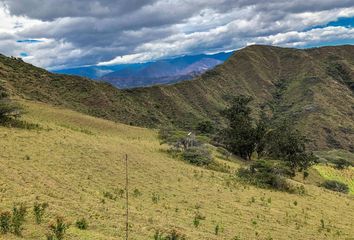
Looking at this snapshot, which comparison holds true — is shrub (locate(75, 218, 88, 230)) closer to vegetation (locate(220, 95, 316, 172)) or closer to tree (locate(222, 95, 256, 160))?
vegetation (locate(220, 95, 316, 172))

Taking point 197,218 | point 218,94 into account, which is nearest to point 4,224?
point 197,218

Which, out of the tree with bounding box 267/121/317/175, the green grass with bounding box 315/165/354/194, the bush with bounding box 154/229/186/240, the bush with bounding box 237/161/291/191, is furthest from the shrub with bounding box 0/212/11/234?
→ the green grass with bounding box 315/165/354/194

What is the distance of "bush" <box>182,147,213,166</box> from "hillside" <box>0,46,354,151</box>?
125 ft

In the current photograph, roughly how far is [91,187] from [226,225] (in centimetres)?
849

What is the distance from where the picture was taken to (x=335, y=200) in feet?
119

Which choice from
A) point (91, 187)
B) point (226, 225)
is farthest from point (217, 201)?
point (91, 187)

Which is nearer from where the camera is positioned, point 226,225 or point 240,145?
point 226,225

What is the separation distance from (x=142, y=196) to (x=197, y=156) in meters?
18.1

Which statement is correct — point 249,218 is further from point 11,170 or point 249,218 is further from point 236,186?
point 11,170

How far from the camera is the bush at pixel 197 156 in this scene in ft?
134

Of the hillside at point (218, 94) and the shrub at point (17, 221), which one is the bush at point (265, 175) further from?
the hillside at point (218, 94)

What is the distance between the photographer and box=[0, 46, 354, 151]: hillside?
8368cm

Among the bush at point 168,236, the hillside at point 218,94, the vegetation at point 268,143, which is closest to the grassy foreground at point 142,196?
the bush at point 168,236

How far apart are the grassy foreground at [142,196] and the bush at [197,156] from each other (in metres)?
2.51
